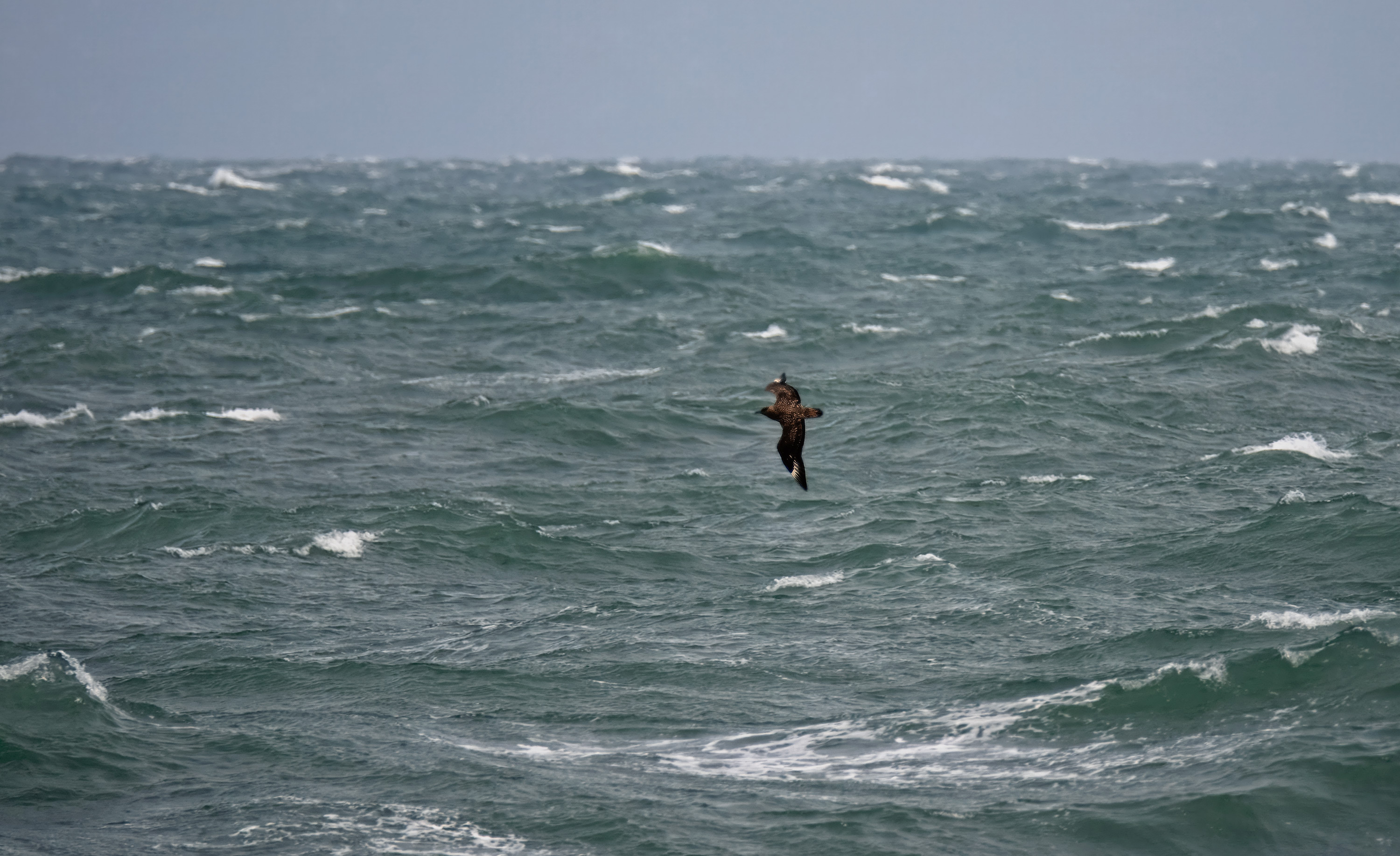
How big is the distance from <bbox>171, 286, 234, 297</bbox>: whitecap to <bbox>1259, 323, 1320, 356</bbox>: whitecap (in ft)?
121

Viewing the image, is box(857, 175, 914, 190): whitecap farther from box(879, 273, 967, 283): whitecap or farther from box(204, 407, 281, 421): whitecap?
box(204, 407, 281, 421): whitecap

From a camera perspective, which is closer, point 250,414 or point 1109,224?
point 250,414

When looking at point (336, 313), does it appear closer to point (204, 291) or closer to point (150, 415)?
point (204, 291)

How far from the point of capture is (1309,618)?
963 inches

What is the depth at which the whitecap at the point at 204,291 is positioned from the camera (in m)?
57.8

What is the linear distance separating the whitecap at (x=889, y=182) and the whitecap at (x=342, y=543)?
77.1 metres

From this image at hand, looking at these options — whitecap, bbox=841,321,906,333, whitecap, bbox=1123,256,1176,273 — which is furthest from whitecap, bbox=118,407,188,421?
whitecap, bbox=1123,256,1176,273

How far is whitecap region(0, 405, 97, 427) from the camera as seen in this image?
128 ft

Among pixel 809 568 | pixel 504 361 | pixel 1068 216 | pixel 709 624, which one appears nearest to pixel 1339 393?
pixel 809 568

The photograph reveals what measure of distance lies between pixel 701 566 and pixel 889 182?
3228 inches

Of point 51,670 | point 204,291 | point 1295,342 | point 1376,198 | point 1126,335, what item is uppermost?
point 1376,198

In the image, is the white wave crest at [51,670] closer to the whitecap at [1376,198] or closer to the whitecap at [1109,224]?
the whitecap at [1109,224]

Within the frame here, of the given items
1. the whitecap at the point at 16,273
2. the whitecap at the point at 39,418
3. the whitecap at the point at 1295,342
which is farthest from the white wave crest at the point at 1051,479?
the whitecap at the point at 16,273

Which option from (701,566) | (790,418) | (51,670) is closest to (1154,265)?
(701,566)
